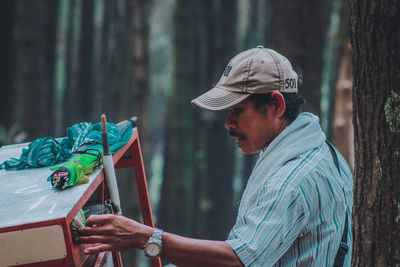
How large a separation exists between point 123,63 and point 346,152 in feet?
27.3

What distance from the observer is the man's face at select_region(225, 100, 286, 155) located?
226 cm

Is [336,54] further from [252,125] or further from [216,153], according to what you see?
[252,125]

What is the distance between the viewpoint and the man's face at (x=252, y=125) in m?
2.26

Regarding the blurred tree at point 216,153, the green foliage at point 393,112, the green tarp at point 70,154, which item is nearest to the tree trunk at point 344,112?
the blurred tree at point 216,153

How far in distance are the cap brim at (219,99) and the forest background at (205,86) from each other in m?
0.50

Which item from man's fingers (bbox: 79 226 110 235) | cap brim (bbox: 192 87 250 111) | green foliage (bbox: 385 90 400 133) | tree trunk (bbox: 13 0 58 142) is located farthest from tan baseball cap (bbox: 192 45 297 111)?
tree trunk (bbox: 13 0 58 142)

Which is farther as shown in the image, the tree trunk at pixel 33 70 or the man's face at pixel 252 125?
the tree trunk at pixel 33 70

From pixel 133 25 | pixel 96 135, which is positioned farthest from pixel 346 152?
pixel 96 135

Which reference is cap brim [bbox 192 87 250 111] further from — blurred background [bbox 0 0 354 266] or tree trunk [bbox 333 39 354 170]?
tree trunk [bbox 333 39 354 170]

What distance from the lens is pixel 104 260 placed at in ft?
9.24

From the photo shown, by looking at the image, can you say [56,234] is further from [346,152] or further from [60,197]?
[346,152]

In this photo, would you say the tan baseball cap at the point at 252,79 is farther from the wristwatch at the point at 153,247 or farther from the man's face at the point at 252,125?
the wristwatch at the point at 153,247

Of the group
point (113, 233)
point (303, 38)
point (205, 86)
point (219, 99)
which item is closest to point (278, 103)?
point (219, 99)

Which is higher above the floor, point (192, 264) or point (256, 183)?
point (256, 183)
